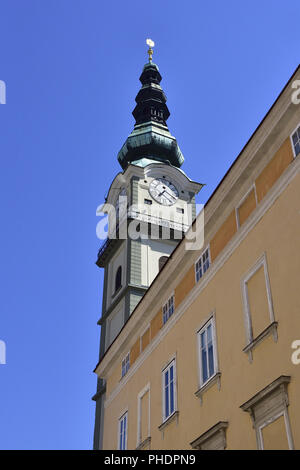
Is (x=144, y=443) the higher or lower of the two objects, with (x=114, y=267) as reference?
lower

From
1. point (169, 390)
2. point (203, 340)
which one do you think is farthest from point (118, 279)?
point (203, 340)

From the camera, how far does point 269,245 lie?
14.3m

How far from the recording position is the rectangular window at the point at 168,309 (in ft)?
63.4

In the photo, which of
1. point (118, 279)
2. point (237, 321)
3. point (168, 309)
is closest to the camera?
point (237, 321)

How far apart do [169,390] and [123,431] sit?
3.67m

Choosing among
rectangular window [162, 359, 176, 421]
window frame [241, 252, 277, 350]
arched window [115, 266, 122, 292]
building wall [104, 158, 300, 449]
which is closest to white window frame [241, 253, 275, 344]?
window frame [241, 252, 277, 350]

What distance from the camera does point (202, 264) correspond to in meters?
17.7

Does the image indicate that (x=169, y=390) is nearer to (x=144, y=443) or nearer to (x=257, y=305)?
(x=144, y=443)

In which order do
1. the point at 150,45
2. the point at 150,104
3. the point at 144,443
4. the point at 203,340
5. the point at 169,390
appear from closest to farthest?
1. the point at 203,340
2. the point at 169,390
3. the point at 144,443
4. the point at 150,104
5. the point at 150,45

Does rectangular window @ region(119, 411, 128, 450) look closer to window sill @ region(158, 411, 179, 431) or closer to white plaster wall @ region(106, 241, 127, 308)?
window sill @ region(158, 411, 179, 431)

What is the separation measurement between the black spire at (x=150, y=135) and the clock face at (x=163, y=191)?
8.58 ft

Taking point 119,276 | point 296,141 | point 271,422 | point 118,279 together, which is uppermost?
point 119,276

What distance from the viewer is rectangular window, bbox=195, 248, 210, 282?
17.4 m

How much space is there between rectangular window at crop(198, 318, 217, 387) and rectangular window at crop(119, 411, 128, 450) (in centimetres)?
551
